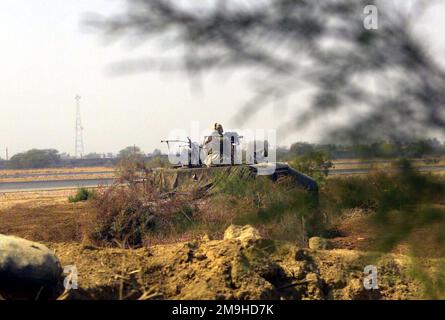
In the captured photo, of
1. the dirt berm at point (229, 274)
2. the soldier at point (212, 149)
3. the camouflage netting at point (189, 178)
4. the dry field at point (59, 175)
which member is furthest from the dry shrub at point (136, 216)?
the dry field at point (59, 175)

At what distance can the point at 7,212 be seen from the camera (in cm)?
2083

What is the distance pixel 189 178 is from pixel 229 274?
286 inches

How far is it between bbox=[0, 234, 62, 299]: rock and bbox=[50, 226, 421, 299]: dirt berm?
1.06ft

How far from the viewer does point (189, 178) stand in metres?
14.6

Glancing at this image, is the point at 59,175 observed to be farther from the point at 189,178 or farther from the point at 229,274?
the point at 229,274

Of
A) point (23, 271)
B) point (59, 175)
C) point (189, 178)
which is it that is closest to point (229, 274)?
point (23, 271)

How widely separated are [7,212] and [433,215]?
19803mm

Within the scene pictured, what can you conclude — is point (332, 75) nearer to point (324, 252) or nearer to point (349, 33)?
point (349, 33)

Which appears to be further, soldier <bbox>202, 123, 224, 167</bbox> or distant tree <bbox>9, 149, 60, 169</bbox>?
distant tree <bbox>9, 149, 60, 169</bbox>

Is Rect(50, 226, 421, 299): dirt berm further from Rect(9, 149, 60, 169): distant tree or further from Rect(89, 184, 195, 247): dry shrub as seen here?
Rect(9, 149, 60, 169): distant tree

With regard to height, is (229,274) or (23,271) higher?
(23,271)

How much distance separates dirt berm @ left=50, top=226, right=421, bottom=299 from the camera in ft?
23.5

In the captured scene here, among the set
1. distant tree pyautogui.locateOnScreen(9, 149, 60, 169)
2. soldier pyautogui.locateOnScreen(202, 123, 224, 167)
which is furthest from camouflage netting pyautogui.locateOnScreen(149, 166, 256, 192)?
distant tree pyautogui.locateOnScreen(9, 149, 60, 169)
